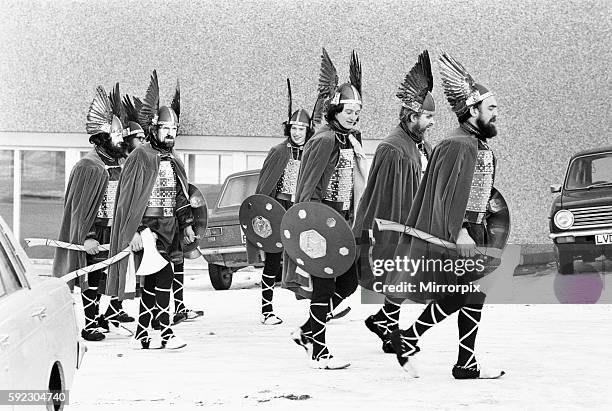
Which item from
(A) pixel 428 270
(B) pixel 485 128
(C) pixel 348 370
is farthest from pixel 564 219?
(A) pixel 428 270

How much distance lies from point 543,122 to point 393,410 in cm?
1425

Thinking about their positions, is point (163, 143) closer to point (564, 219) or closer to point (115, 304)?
point (115, 304)

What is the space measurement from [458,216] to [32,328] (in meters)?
3.28

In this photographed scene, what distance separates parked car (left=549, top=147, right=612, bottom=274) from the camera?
49.8 ft

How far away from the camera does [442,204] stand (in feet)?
23.6

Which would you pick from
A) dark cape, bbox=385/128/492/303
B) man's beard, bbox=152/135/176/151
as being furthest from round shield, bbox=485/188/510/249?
man's beard, bbox=152/135/176/151

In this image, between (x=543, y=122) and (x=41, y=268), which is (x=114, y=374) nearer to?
(x=41, y=268)

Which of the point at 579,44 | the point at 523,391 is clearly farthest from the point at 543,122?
the point at 523,391

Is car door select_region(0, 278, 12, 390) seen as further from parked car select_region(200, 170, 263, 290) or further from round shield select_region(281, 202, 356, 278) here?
parked car select_region(200, 170, 263, 290)

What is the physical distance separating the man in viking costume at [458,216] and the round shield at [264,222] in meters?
3.62

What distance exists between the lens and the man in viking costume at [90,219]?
9898 mm

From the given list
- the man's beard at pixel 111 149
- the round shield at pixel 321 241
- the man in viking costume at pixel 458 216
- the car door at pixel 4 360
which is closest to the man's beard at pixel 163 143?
the man's beard at pixel 111 149

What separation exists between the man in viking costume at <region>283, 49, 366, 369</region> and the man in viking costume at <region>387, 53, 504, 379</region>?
2.12 ft

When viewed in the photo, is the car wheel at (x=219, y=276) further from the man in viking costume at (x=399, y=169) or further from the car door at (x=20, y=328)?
the car door at (x=20, y=328)
